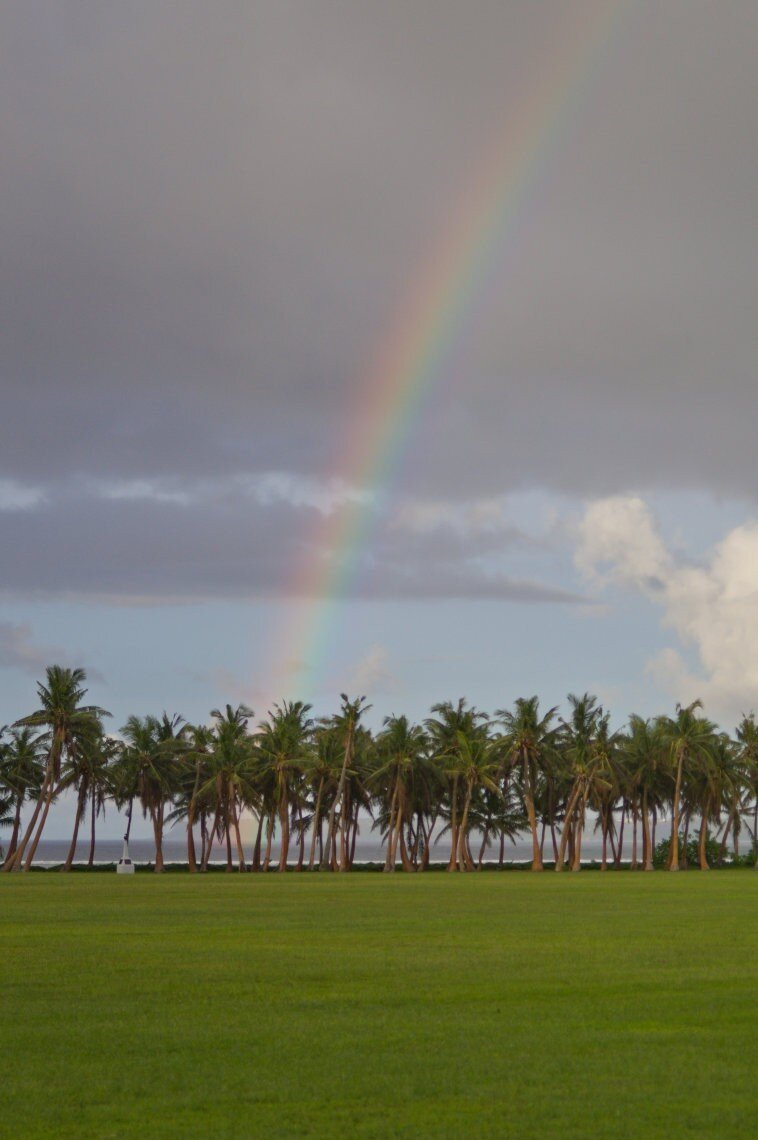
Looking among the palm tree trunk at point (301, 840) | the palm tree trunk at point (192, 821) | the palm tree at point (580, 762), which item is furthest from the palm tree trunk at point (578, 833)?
the palm tree trunk at point (192, 821)

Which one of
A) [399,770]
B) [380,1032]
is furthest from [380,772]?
[380,1032]

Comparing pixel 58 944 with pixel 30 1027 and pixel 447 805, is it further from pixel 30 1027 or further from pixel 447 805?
pixel 447 805

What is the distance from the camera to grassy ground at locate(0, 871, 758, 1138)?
10.2 metres

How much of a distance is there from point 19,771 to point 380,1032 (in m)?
95.4

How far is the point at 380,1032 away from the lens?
14.0m

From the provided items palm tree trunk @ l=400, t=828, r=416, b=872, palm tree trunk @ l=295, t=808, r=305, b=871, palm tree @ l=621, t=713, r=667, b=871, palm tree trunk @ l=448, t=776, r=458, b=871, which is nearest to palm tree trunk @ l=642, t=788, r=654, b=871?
palm tree @ l=621, t=713, r=667, b=871

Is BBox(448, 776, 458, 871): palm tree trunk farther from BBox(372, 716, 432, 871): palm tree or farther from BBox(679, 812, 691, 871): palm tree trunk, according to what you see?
BBox(679, 812, 691, 871): palm tree trunk

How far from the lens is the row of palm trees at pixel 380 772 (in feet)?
332

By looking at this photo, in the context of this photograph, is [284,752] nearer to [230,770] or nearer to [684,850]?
[230,770]

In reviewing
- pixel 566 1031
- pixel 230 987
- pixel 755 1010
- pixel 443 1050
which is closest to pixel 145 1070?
pixel 443 1050

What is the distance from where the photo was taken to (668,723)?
106 meters

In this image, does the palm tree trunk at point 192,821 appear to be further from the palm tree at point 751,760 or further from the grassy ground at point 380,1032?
the grassy ground at point 380,1032

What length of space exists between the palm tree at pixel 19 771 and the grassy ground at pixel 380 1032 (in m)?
76.1

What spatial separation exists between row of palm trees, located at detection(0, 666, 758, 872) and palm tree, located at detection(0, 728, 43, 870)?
0.47ft
